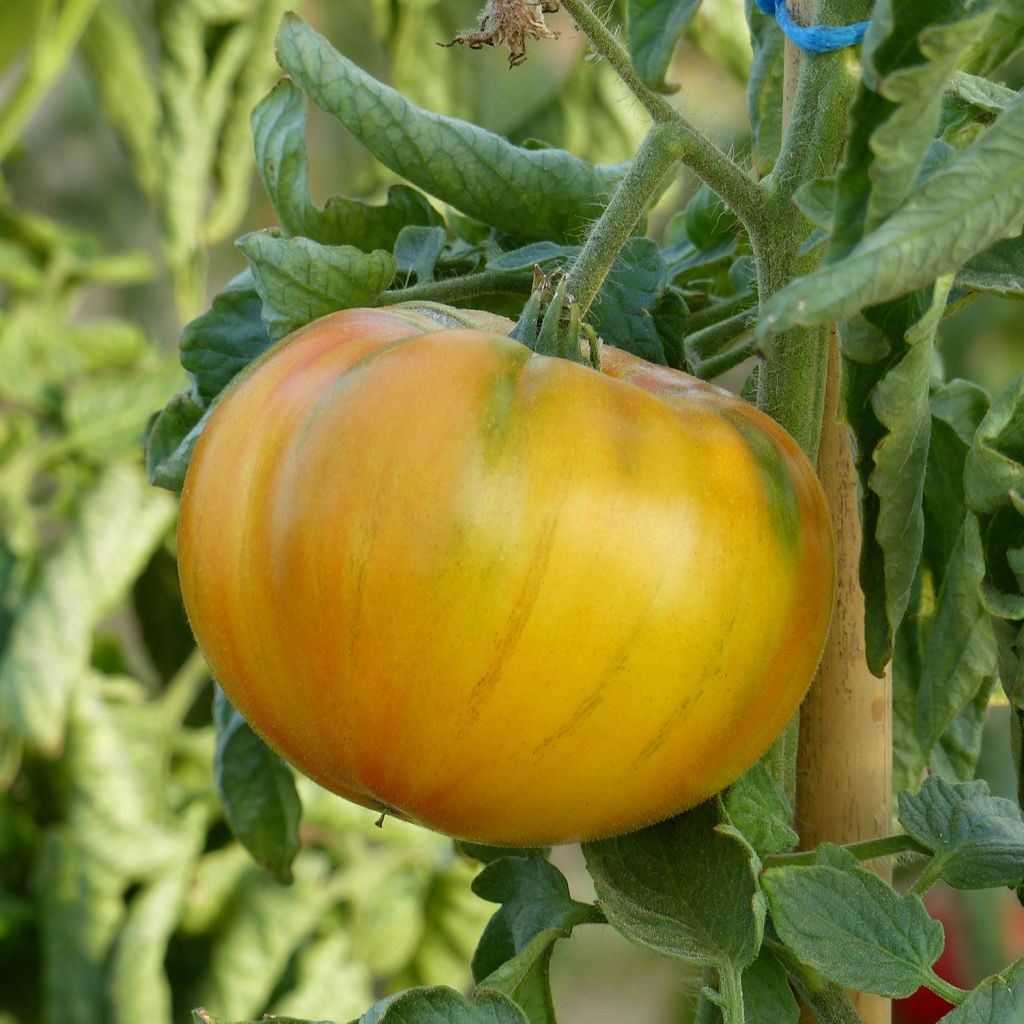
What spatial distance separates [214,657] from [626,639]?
0.13 metres

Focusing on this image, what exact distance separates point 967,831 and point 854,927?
0.18ft

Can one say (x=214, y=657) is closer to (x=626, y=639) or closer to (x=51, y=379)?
(x=626, y=639)

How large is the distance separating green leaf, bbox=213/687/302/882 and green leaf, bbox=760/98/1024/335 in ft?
1.16

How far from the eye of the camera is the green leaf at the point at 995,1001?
41 centimetres

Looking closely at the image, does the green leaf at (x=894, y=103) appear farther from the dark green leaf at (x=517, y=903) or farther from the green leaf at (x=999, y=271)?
the dark green leaf at (x=517, y=903)

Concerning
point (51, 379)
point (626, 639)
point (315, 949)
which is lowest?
point (315, 949)

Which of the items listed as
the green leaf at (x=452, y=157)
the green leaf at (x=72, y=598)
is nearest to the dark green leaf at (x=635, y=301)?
the green leaf at (x=452, y=157)

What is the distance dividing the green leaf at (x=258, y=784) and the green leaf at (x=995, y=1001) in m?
0.30

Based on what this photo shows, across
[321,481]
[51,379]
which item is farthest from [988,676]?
[51,379]

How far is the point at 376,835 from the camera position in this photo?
1305 mm

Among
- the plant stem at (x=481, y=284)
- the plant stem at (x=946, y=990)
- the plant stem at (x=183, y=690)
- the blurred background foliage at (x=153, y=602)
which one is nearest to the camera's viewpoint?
the plant stem at (x=946, y=990)

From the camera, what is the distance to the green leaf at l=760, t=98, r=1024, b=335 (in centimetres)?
32

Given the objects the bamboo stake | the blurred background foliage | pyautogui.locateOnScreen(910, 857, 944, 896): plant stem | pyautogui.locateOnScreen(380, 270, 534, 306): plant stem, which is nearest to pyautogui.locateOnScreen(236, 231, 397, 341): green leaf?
pyautogui.locateOnScreen(380, 270, 534, 306): plant stem

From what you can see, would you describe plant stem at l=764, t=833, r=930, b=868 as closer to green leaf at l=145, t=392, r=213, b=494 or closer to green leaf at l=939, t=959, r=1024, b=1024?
green leaf at l=939, t=959, r=1024, b=1024
